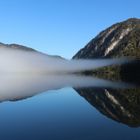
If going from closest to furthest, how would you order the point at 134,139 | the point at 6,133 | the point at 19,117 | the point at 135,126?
the point at 134,139
the point at 6,133
the point at 135,126
the point at 19,117

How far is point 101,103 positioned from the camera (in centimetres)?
7681

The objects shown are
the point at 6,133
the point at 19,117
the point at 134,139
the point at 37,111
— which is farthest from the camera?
Result: the point at 37,111

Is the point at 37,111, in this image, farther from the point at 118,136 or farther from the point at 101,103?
the point at 118,136

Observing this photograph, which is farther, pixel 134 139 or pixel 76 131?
pixel 76 131

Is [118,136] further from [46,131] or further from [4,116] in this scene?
[4,116]

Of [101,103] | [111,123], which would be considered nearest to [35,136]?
[111,123]

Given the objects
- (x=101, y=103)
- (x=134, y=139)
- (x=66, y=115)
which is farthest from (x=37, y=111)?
(x=134, y=139)

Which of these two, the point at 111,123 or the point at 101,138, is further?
the point at 111,123

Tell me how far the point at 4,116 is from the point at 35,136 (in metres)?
17.8

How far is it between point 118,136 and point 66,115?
755 inches

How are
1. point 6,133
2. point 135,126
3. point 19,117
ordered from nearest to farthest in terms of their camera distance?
point 6,133
point 135,126
point 19,117

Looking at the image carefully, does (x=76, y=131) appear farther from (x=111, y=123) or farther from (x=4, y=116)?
(x=4, y=116)

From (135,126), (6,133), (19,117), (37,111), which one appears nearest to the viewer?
(6,133)

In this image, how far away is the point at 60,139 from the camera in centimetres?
3988
